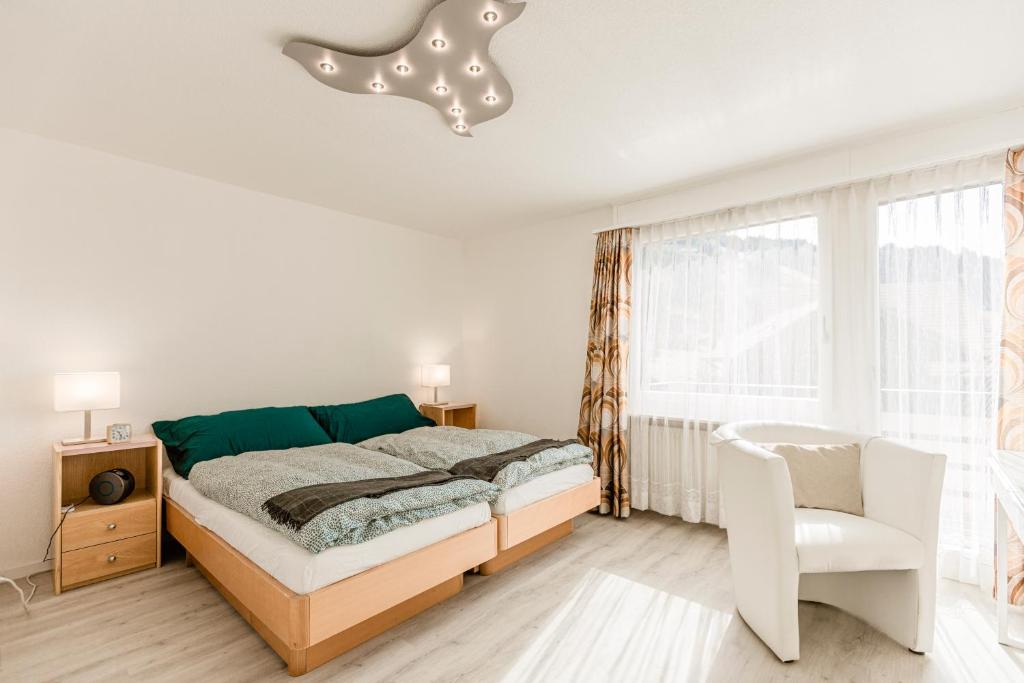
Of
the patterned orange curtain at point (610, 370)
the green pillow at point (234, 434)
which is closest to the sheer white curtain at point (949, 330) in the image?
the patterned orange curtain at point (610, 370)

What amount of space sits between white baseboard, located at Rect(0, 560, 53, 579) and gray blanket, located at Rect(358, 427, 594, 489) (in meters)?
1.82

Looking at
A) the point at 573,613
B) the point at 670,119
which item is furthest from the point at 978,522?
the point at 670,119

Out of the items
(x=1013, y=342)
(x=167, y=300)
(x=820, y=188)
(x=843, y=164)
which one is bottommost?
(x=1013, y=342)

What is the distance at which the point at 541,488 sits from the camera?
9.55 feet

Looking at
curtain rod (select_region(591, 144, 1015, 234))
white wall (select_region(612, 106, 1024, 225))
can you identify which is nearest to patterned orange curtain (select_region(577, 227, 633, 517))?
curtain rod (select_region(591, 144, 1015, 234))

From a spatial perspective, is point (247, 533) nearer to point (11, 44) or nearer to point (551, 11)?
point (11, 44)

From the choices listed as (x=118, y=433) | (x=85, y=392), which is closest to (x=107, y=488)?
(x=118, y=433)

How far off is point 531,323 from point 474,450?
1.80m

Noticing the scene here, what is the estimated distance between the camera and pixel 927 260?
8.84ft

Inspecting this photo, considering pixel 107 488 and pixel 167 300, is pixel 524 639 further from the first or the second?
pixel 167 300

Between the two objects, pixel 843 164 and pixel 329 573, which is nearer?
pixel 329 573

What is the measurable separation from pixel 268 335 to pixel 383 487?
2109 millimetres

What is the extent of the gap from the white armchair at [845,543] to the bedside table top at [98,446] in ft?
10.4

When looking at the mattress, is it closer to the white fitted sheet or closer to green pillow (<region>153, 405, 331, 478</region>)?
the white fitted sheet
